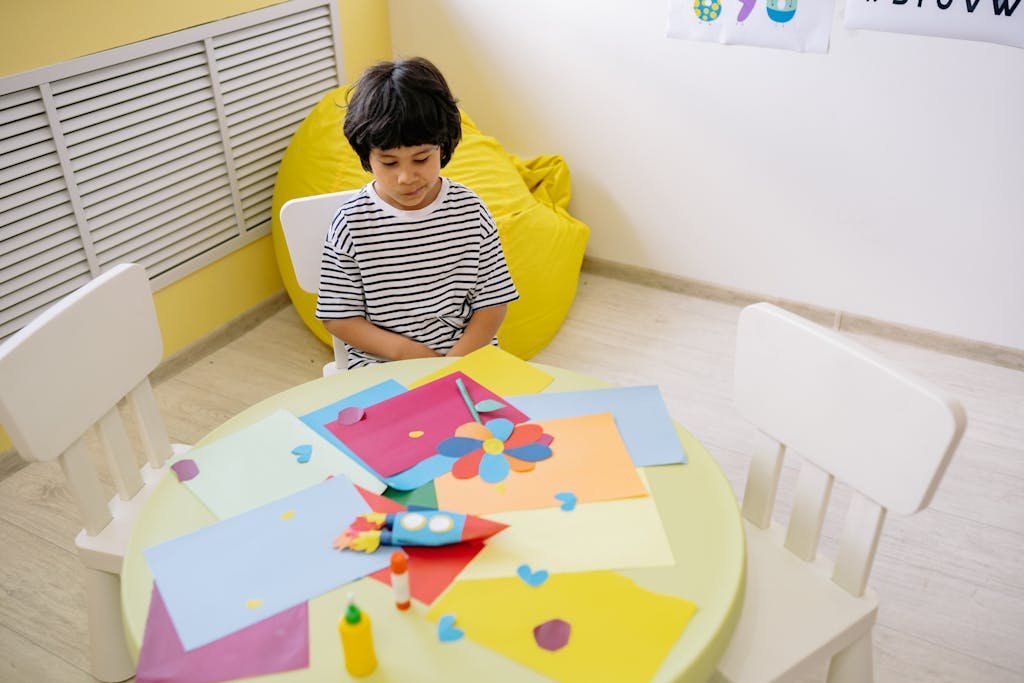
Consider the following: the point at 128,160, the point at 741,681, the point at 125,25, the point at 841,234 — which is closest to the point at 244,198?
the point at 128,160

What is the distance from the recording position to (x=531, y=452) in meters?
1.22

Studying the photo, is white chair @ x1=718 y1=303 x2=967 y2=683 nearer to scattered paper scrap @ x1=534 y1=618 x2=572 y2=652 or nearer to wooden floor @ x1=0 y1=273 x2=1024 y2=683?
scattered paper scrap @ x1=534 y1=618 x2=572 y2=652

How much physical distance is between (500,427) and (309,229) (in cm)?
69

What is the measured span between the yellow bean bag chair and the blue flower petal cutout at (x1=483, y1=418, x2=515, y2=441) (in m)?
1.24

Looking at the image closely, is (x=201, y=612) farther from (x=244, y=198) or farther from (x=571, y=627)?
(x=244, y=198)

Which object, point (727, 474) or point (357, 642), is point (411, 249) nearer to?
point (357, 642)

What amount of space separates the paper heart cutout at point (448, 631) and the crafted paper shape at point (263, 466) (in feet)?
0.78

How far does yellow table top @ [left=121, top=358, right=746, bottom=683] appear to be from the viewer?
36.5 inches

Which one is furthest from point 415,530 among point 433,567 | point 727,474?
point 727,474

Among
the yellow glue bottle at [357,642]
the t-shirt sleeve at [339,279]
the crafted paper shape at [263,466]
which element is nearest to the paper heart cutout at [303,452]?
the crafted paper shape at [263,466]

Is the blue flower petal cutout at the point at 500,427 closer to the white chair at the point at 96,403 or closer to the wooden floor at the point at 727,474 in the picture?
the white chair at the point at 96,403

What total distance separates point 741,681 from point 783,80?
1934mm

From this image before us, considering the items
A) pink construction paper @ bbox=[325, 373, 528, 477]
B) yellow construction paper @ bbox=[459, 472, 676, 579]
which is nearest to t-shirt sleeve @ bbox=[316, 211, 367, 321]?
pink construction paper @ bbox=[325, 373, 528, 477]

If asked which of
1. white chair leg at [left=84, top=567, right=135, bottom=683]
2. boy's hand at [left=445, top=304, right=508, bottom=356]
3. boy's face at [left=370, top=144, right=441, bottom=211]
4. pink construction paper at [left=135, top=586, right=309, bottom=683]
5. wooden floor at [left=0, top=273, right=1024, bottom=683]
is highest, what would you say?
boy's face at [left=370, top=144, right=441, bottom=211]
